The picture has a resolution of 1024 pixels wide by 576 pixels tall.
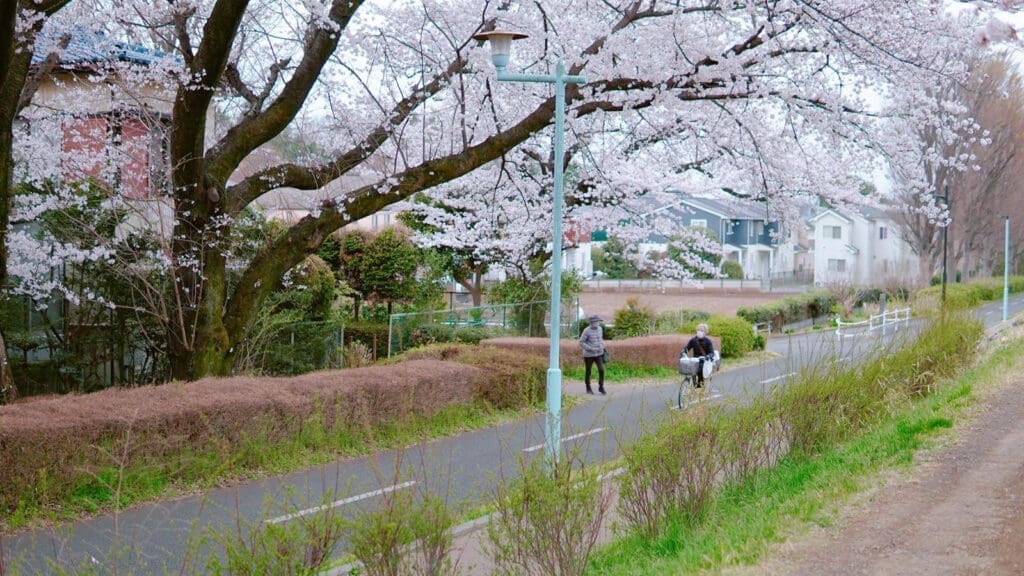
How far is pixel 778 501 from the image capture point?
24.8 ft

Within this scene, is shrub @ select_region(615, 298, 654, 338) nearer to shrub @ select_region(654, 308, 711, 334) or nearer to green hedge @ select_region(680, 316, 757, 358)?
shrub @ select_region(654, 308, 711, 334)

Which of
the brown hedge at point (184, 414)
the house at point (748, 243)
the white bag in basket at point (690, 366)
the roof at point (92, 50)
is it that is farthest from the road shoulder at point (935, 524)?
the house at point (748, 243)

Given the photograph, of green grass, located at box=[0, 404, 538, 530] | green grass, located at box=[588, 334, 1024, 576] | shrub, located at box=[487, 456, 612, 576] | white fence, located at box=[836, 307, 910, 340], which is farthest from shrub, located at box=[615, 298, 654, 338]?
shrub, located at box=[487, 456, 612, 576]

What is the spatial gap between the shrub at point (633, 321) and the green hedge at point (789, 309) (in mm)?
6317

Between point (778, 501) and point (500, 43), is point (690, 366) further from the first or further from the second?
point (778, 501)

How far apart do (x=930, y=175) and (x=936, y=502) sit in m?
44.0

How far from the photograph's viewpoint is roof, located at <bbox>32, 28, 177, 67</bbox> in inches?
470

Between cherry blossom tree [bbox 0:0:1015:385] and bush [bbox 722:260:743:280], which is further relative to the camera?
bush [bbox 722:260:743:280]

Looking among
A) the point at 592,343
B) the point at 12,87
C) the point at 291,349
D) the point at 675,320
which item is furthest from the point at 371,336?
the point at 12,87

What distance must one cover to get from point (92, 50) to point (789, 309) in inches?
1265

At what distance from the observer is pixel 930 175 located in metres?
46.8

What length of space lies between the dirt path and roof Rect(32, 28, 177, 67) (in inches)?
399

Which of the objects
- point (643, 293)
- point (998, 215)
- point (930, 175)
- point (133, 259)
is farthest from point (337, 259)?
point (998, 215)

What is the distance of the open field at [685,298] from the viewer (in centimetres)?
4619
